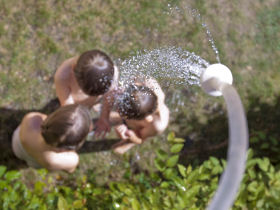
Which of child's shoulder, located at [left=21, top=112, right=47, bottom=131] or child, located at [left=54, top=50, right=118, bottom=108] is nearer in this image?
child, located at [left=54, top=50, right=118, bottom=108]

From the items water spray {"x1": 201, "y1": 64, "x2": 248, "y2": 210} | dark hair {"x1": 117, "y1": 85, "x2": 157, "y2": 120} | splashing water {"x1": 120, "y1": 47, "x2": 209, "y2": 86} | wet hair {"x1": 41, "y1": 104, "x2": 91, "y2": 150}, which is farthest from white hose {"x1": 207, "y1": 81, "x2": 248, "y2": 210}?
wet hair {"x1": 41, "y1": 104, "x2": 91, "y2": 150}

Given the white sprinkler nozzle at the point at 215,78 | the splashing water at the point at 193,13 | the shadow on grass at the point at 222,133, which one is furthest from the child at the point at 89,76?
the shadow on grass at the point at 222,133

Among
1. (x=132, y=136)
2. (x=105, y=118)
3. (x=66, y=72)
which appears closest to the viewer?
(x=66, y=72)

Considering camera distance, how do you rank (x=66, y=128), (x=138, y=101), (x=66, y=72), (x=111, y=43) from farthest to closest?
(x=111, y=43)
(x=66, y=72)
(x=138, y=101)
(x=66, y=128)

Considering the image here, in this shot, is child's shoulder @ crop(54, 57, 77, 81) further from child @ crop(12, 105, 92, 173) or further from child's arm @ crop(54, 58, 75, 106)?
child @ crop(12, 105, 92, 173)

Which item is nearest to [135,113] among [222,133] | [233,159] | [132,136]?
[132,136]

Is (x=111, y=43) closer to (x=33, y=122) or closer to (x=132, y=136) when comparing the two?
(x=132, y=136)

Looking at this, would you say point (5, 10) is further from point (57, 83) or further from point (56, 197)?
point (56, 197)

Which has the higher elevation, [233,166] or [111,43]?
[233,166]
